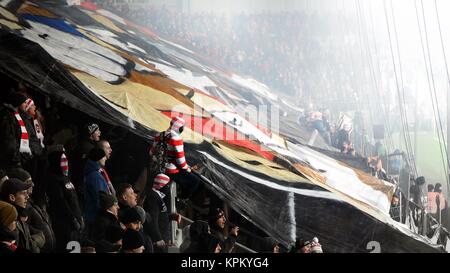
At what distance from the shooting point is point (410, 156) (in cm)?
611

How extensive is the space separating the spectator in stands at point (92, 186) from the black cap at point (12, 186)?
1.35ft

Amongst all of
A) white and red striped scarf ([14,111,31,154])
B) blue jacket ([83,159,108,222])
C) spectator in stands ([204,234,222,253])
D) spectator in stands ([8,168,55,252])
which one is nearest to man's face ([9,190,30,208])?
spectator in stands ([8,168,55,252])

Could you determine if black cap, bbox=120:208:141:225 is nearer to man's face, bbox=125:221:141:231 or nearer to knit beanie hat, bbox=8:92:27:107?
man's face, bbox=125:221:141:231

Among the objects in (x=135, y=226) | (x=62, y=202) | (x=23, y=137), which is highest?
(x=23, y=137)

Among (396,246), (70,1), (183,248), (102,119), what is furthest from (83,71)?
(396,246)

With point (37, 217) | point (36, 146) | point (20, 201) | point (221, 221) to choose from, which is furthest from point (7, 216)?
point (221, 221)

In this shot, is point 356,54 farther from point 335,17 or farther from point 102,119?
point 102,119

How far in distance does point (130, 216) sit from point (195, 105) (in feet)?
3.38

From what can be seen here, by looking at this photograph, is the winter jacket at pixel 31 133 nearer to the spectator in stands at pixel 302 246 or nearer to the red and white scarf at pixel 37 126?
the red and white scarf at pixel 37 126

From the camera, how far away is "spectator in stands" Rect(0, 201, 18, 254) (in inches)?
193

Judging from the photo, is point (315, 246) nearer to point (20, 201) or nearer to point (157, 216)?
point (157, 216)

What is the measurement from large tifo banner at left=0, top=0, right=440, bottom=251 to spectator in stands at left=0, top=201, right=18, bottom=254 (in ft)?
2.71

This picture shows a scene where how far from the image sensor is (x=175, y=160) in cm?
533
